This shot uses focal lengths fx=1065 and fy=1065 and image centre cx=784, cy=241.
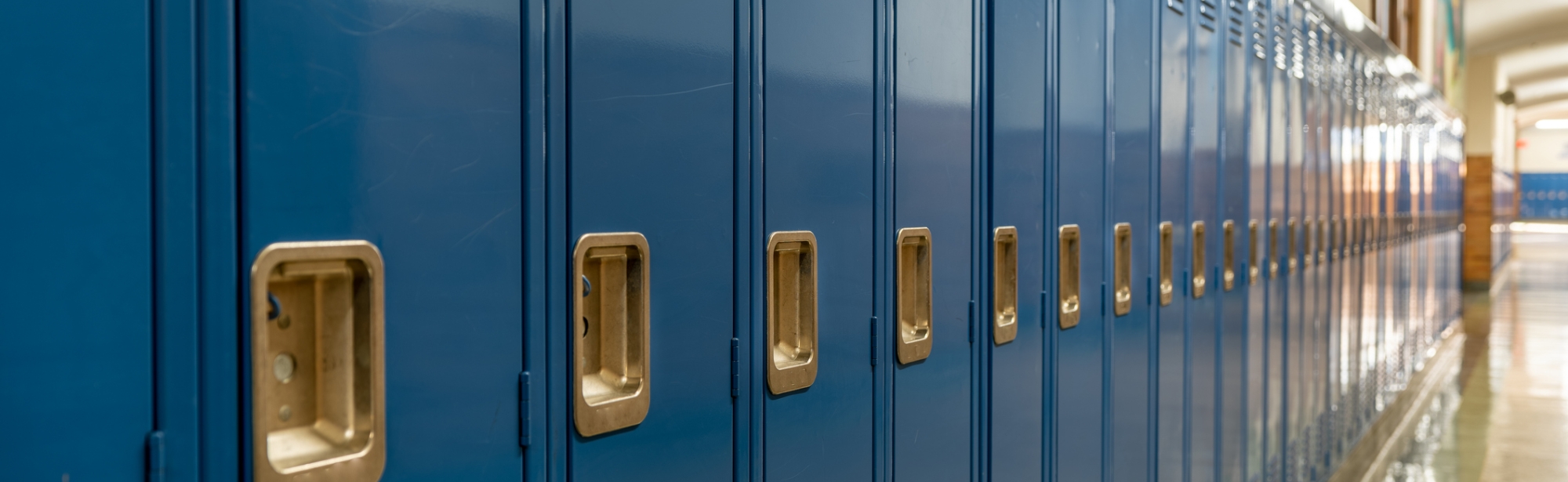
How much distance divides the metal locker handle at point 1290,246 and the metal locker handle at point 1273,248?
131 millimetres

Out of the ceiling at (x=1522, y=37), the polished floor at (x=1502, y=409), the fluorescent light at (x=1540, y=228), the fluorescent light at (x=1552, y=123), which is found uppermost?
the fluorescent light at (x=1552, y=123)

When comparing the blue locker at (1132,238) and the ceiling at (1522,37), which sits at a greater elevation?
the ceiling at (1522,37)

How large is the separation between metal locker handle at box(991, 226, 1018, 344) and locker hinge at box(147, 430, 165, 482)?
158 cm

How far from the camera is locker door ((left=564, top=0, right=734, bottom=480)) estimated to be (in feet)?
3.83

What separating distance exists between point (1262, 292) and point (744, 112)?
3434mm

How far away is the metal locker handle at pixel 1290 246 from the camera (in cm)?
453

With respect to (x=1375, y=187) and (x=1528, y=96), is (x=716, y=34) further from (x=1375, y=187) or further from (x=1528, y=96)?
(x=1528, y=96)

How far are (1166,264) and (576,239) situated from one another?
236cm

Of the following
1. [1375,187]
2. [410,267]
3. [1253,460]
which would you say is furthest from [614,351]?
[1375,187]

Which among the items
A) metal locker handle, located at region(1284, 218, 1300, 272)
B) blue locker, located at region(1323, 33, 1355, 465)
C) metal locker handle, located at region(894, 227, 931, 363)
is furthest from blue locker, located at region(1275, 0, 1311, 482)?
metal locker handle, located at region(894, 227, 931, 363)

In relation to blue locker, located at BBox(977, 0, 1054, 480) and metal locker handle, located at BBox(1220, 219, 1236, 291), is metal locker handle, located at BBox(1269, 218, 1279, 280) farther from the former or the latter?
blue locker, located at BBox(977, 0, 1054, 480)

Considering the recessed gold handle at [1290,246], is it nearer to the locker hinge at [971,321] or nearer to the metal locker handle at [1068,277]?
the metal locker handle at [1068,277]

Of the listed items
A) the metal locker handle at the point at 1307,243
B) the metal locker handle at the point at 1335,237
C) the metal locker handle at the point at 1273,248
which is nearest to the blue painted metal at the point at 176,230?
the metal locker handle at the point at 1273,248

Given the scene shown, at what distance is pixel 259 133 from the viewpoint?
2.82ft
